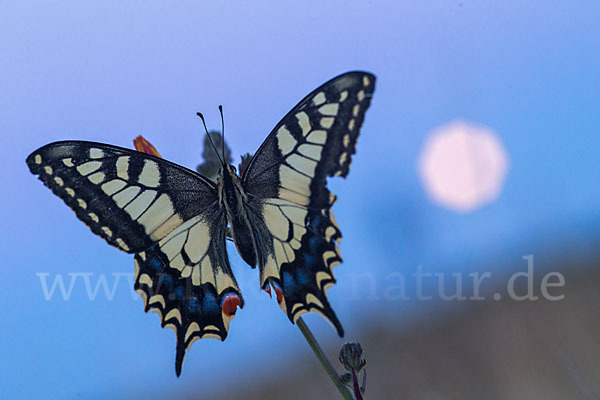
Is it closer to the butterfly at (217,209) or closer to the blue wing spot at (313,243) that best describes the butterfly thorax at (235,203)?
the butterfly at (217,209)

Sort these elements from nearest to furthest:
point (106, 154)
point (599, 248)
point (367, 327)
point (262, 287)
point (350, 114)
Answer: point (350, 114) → point (262, 287) → point (106, 154) → point (367, 327) → point (599, 248)

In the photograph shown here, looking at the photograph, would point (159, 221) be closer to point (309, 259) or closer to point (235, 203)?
point (235, 203)

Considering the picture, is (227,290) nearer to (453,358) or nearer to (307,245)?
(307,245)

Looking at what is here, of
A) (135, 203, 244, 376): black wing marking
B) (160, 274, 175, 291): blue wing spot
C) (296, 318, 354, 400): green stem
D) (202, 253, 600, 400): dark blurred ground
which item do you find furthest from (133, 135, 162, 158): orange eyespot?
(202, 253, 600, 400): dark blurred ground

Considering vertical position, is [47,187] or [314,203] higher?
[47,187]

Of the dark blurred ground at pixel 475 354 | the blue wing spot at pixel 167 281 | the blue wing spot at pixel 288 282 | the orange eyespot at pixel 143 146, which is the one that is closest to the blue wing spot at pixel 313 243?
the blue wing spot at pixel 288 282

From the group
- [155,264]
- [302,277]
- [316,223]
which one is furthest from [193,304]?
[316,223]

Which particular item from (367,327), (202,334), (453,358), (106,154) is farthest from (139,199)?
(453,358)
